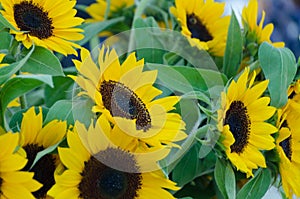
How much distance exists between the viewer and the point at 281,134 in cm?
37

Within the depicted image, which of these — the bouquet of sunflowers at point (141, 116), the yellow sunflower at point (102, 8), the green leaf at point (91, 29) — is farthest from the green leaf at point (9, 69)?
the yellow sunflower at point (102, 8)

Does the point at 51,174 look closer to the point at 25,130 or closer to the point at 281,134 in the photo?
the point at 25,130

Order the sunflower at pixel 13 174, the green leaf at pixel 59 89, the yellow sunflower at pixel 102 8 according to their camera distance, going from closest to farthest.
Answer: the sunflower at pixel 13 174 < the green leaf at pixel 59 89 < the yellow sunflower at pixel 102 8

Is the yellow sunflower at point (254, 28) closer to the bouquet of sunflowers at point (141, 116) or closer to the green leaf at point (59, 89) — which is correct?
the bouquet of sunflowers at point (141, 116)

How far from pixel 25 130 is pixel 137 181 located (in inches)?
2.5

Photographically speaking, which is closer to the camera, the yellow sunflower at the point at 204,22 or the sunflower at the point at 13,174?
the sunflower at the point at 13,174

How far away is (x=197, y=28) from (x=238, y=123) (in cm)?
13

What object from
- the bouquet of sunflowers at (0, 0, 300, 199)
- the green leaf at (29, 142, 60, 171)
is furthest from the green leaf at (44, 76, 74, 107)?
the green leaf at (29, 142, 60, 171)

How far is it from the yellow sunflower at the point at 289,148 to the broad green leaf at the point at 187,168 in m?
0.05

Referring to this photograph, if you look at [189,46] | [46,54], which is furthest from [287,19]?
[46,54]

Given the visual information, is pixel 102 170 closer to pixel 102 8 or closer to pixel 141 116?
pixel 141 116

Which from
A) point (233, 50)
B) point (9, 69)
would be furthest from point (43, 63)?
point (233, 50)

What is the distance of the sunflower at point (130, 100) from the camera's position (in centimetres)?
31

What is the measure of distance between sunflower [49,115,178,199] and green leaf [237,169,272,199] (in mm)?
70
